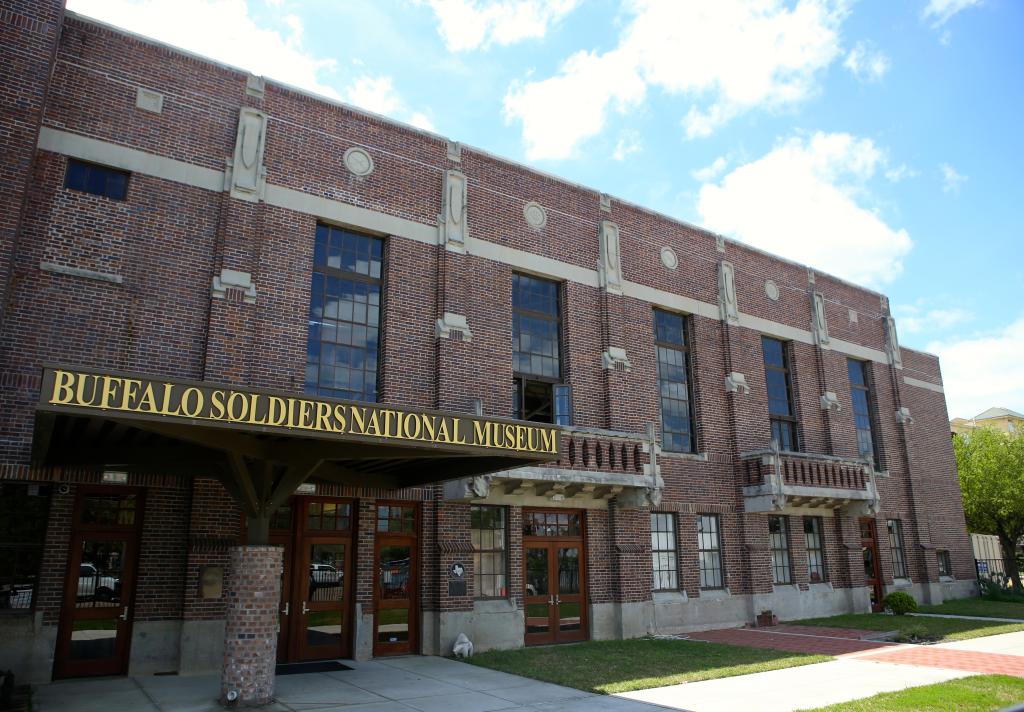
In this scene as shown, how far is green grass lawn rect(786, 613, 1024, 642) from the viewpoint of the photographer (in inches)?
687

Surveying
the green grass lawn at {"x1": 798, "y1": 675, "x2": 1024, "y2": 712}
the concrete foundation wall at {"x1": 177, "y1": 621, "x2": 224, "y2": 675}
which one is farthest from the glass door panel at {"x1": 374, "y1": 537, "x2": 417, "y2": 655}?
the green grass lawn at {"x1": 798, "y1": 675, "x2": 1024, "y2": 712}

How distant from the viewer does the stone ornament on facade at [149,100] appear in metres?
13.7

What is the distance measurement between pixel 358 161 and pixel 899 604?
19339 millimetres

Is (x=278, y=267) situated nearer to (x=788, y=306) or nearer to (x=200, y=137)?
(x=200, y=137)

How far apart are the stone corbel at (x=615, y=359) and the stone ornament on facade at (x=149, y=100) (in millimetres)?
11122

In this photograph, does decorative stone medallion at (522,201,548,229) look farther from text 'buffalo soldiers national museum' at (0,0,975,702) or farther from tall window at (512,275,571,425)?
tall window at (512,275,571,425)

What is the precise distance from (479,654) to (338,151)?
10868 mm

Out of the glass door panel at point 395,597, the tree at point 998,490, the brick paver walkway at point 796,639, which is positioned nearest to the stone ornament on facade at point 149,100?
the glass door panel at point 395,597

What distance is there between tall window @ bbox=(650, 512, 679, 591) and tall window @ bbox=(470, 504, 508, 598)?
171 inches

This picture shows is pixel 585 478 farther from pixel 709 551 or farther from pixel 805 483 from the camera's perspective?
pixel 805 483

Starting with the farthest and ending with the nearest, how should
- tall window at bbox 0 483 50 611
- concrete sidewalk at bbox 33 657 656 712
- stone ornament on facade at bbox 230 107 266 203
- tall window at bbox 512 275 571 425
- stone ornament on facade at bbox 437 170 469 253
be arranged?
tall window at bbox 512 275 571 425 < stone ornament on facade at bbox 437 170 469 253 < stone ornament on facade at bbox 230 107 266 203 < tall window at bbox 0 483 50 611 < concrete sidewalk at bbox 33 657 656 712

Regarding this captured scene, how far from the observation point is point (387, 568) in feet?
48.7

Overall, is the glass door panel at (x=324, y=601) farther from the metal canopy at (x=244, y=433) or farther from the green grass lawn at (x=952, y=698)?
the green grass lawn at (x=952, y=698)

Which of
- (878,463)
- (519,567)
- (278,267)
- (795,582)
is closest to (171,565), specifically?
(278,267)
